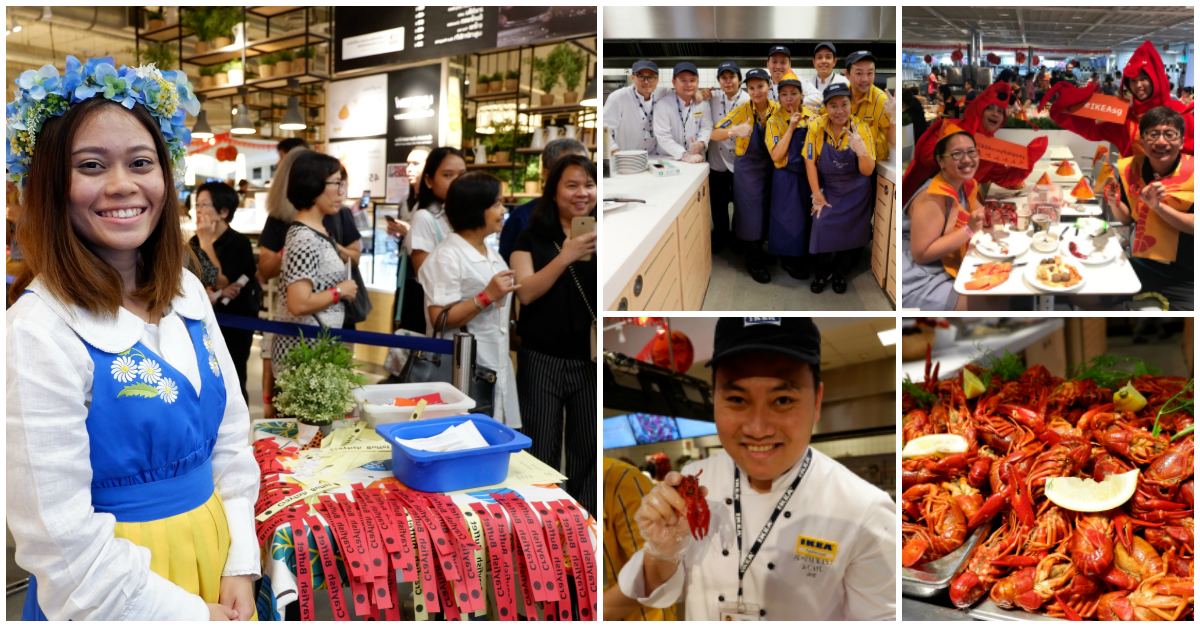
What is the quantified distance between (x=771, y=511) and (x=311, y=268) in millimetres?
2053

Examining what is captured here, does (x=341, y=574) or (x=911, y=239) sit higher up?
(x=911, y=239)

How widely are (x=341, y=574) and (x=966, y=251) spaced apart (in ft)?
5.46

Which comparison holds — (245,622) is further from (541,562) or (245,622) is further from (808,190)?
(808,190)

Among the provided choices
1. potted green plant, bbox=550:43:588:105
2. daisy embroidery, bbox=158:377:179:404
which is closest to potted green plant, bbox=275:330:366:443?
daisy embroidery, bbox=158:377:179:404

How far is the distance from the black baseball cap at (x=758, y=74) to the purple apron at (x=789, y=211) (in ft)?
0.64

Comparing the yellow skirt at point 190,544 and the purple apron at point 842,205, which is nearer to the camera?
the yellow skirt at point 190,544

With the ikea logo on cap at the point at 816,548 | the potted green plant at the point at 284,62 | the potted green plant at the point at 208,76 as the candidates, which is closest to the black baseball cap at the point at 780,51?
the ikea logo on cap at the point at 816,548

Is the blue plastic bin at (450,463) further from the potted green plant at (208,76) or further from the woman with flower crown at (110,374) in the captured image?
the potted green plant at (208,76)

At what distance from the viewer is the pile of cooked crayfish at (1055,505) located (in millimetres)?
1881

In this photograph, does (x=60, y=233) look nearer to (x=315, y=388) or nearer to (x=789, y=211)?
(x=315, y=388)

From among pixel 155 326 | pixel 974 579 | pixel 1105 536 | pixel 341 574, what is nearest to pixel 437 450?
pixel 341 574

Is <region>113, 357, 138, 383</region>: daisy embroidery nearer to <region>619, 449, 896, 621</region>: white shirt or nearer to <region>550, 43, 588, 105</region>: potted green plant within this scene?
<region>619, 449, 896, 621</region>: white shirt

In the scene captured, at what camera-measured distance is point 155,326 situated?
1468 mm

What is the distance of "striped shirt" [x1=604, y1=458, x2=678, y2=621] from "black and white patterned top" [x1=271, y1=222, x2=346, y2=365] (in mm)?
1618
